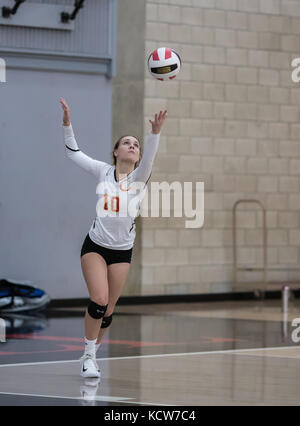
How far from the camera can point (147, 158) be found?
326 inches

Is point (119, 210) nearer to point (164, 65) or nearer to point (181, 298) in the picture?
point (164, 65)

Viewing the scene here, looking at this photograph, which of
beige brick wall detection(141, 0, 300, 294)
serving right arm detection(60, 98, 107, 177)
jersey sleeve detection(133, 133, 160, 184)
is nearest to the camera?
jersey sleeve detection(133, 133, 160, 184)

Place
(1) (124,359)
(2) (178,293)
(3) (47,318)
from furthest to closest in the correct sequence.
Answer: (2) (178,293) < (3) (47,318) < (1) (124,359)

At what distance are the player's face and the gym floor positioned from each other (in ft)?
6.06

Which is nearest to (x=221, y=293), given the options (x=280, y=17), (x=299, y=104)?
(x=299, y=104)

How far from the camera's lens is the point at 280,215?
1647 cm

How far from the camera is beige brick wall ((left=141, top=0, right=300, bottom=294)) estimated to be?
1549 centimetres

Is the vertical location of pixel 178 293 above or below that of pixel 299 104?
below

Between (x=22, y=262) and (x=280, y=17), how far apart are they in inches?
230

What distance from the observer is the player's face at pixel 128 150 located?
848 centimetres

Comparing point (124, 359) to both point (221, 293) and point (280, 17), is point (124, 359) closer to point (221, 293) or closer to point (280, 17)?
point (221, 293)

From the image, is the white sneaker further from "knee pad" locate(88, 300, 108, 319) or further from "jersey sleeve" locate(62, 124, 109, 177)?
"jersey sleeve" locate(62, 124, 109, 177)

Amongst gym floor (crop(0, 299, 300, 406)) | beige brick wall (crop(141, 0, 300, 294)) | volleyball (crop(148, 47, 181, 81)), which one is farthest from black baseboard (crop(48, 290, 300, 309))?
volleyball (crop(148, 47, 181, 81))

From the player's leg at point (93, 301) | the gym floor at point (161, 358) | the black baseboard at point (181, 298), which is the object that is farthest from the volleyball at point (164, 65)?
the black baseboard at point (181, 298)
